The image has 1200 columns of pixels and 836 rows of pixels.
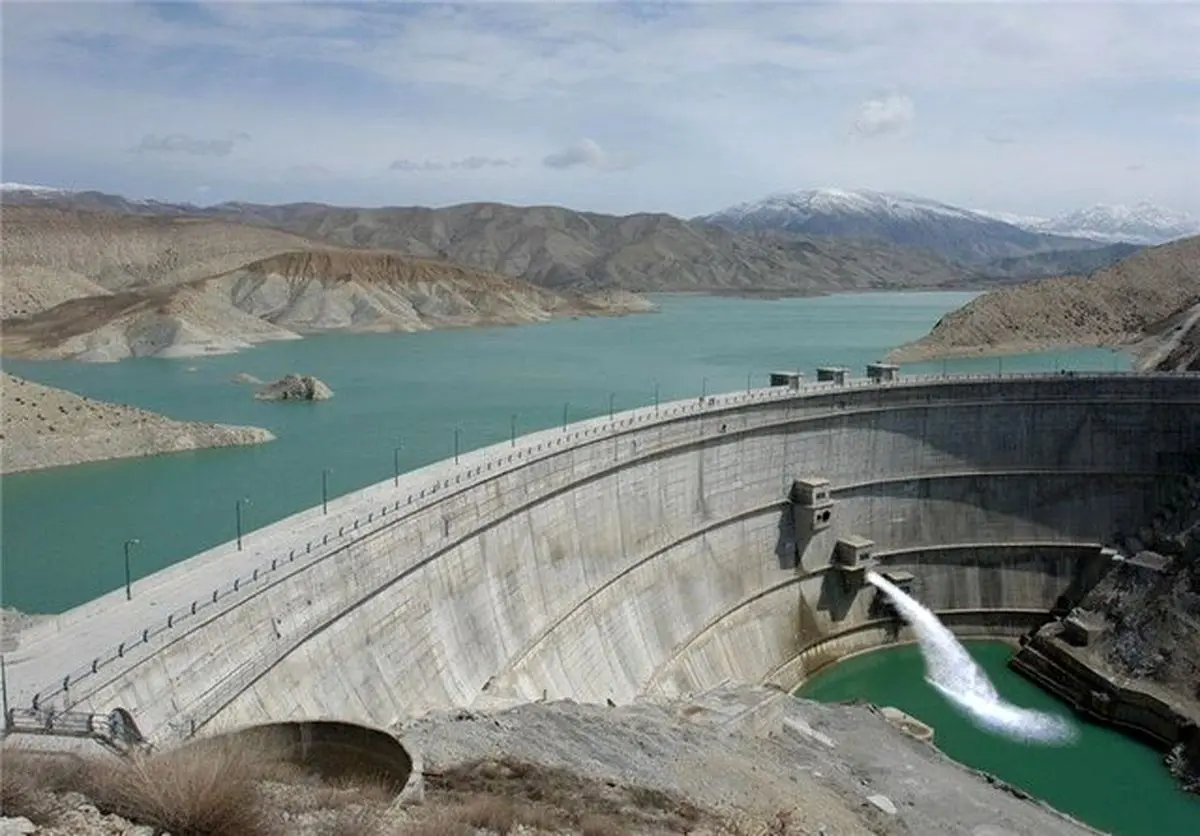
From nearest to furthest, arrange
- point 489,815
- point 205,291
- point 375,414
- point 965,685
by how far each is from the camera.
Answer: point 489,815, point 965,685, point 375,414, point 205,291

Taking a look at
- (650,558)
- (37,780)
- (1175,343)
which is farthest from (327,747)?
(1175,343)

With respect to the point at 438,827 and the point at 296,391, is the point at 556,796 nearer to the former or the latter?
the point at 438,827

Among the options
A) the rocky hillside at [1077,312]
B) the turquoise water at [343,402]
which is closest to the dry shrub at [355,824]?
the turquoise water at [343,402]

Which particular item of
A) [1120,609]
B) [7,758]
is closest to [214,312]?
[1120,609]

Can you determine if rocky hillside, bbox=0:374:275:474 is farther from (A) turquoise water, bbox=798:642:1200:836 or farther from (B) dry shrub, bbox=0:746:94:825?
(B) dry shrub, bbox=0:746:94:825

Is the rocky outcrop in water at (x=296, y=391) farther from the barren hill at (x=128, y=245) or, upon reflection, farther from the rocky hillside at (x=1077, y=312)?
the barren hill at (x=128, y=245)
